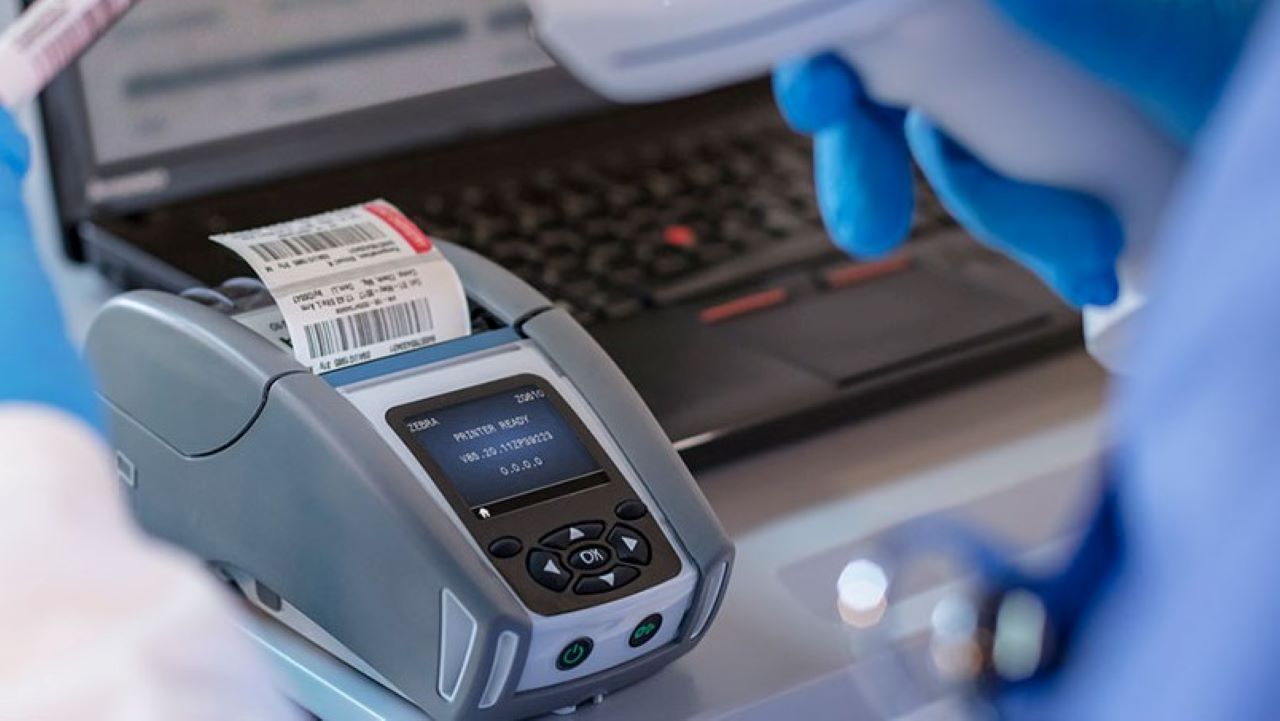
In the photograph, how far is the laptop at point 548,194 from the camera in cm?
63

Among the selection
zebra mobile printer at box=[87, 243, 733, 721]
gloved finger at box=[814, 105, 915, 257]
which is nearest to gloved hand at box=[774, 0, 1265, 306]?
gloved finger at box=[814, 105, 915, 257]

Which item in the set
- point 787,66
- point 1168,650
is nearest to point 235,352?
point 787,66

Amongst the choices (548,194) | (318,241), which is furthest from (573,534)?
(548,194)

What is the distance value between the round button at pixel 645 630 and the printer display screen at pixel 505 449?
0.04m

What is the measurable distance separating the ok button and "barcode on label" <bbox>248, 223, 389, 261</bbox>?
0.12 metres

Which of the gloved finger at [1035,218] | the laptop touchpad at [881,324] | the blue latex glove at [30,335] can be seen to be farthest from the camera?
the laptop touchpad at [881,324]

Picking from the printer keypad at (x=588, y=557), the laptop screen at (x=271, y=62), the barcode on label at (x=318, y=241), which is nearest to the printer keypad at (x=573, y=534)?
the printer keypad at (x=588, y=557)

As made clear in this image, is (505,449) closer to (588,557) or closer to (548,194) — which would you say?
(588,557)

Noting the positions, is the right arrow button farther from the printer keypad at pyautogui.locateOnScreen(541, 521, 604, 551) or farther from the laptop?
the laptop

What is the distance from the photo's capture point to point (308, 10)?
2.45ft

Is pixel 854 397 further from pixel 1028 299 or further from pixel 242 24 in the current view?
pixel 242 24

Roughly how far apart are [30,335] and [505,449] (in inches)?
5.0

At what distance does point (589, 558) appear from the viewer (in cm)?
44

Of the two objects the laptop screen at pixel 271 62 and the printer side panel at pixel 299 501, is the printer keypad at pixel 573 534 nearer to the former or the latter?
the printer side panel at pixel 299 501
